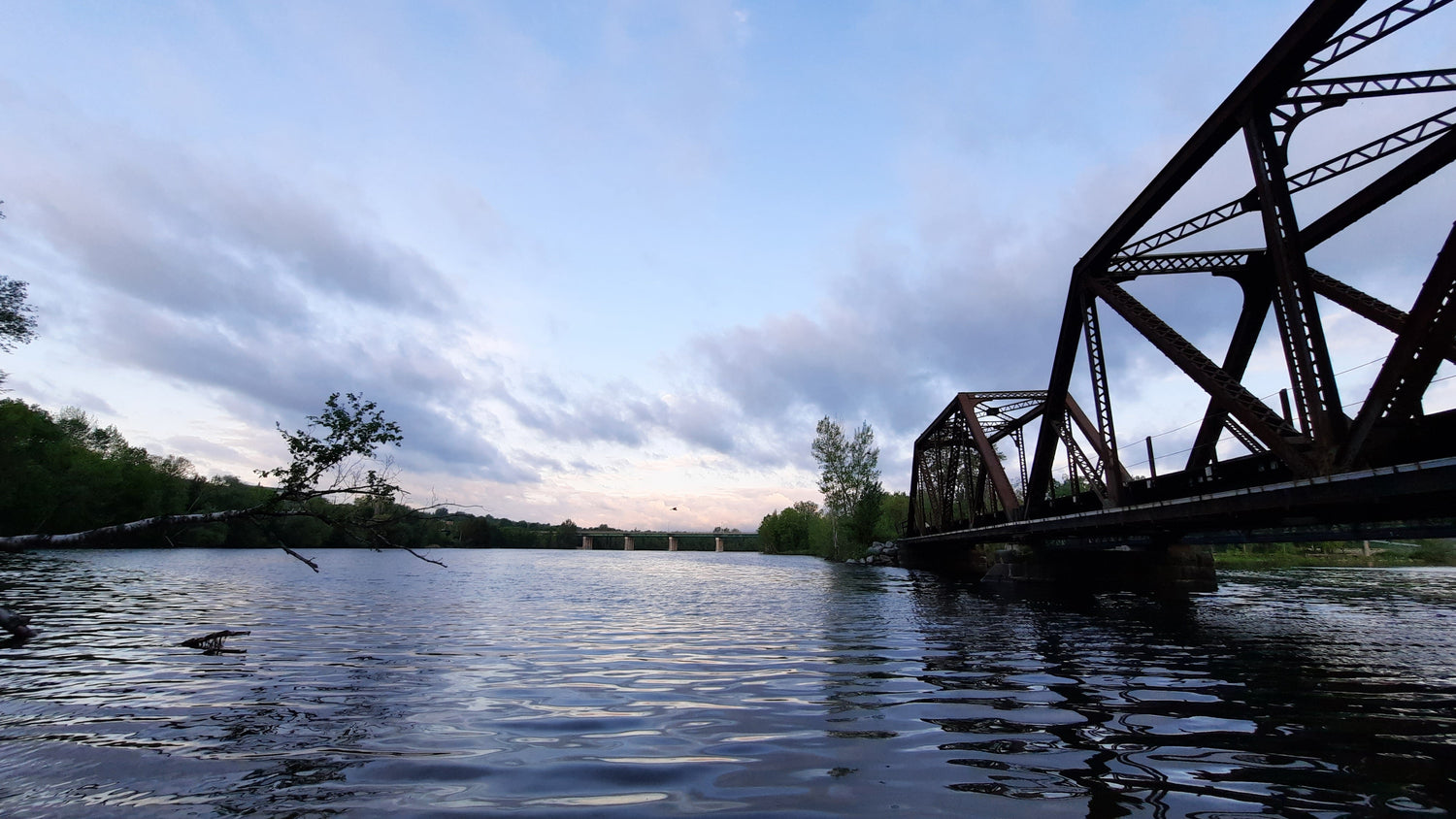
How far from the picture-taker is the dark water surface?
4.97 metres

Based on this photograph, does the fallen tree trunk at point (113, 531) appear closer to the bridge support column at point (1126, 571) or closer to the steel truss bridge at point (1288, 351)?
the steel truss bridge at point (1288, 351)

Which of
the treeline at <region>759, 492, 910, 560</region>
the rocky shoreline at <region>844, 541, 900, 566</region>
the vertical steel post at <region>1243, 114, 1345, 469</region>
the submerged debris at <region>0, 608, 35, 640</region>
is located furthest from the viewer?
the treeline at <region>759, 492, 910, 560</region>

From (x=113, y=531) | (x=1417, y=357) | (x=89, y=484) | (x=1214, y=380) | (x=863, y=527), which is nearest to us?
(x=113, y=531)

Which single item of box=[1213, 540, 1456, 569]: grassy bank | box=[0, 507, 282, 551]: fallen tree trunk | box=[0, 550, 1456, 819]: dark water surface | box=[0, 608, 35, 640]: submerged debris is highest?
box=[1213, 540, 1456, 569]: grassy bank

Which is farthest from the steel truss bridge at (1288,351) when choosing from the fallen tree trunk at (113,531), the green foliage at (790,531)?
the green foliage at (790,531)

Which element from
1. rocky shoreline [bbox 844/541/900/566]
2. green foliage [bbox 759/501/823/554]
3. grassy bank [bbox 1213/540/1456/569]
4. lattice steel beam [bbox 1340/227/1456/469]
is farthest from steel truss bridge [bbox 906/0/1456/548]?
green foliage [bbox 759/501/823/554]

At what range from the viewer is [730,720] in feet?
24.5

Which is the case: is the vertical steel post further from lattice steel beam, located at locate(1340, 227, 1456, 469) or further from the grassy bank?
the grassy bank

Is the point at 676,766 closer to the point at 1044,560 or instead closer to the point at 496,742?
the point at 496,742

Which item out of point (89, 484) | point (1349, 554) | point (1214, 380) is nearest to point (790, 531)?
point (1349, 554)

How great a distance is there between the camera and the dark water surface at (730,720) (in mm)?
4969

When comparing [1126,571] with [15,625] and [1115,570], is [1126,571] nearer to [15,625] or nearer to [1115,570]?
[1115,570]

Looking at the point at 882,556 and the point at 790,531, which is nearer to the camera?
the point at 882,556

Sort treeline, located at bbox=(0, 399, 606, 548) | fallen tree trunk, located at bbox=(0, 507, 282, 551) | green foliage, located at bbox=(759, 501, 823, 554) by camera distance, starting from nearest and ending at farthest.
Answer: fallen tree trunk, located at bbox=(0, 507, 282, 551)
treeline, located at bbox=(0, 399, 606, 548)
green foliage, located at bbox=(759, 501, 823, 554)
